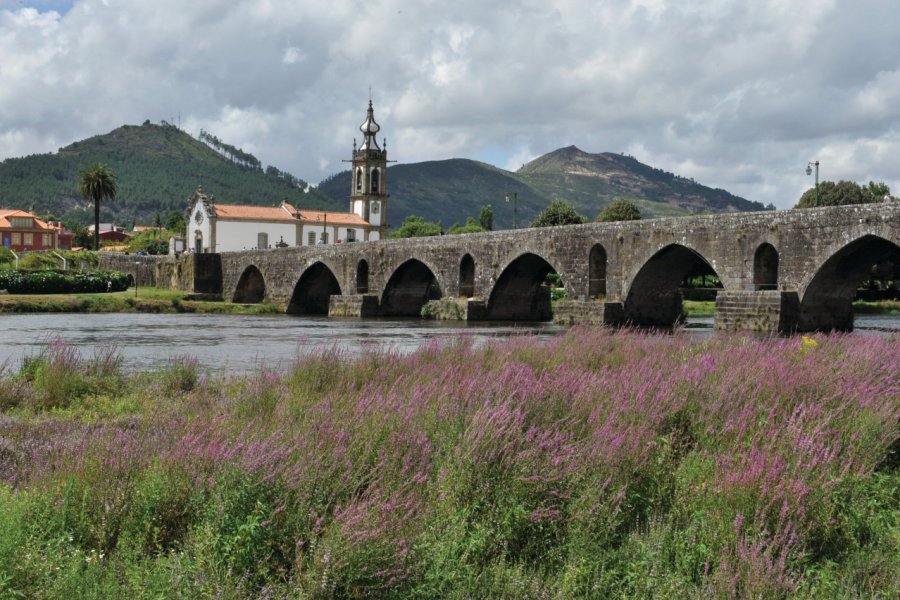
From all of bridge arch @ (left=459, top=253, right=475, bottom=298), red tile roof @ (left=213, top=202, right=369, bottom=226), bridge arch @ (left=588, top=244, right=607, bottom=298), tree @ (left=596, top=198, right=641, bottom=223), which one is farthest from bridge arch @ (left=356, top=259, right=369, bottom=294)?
tree @ (left=596, top=198, right=641, bottom=223)

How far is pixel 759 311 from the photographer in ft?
102

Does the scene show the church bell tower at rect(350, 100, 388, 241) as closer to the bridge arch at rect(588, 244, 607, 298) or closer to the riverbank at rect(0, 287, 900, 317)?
the riverbank at rect(0, 287, 900, 317)

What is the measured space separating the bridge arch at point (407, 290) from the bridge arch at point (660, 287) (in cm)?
1769

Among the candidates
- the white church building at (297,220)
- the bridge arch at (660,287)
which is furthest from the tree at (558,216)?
the bridge arch at (660,287)

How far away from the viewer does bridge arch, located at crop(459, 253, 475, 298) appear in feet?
163

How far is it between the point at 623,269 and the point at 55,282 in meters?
34.0

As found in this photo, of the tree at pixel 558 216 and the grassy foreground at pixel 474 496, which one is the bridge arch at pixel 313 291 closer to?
the tree at pixel 558 216

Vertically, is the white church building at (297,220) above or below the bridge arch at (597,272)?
above

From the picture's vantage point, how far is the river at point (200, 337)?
22.0 meters

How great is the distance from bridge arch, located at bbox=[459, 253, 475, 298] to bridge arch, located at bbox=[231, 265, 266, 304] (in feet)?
81.3

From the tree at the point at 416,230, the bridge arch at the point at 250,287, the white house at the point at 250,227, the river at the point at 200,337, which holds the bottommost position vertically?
the river at the point at 200,337

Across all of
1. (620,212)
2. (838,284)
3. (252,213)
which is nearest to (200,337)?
(838,284)

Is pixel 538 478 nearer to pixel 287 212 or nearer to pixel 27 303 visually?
pixel 27 303

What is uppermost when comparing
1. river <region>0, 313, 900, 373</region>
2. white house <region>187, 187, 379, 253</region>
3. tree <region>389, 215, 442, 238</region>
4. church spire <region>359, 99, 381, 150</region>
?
church spire <region>359, 99, 381, 150</region>
